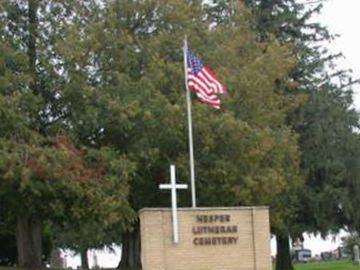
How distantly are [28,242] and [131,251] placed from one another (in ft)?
22.1

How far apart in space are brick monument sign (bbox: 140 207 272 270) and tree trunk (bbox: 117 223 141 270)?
1207 cm

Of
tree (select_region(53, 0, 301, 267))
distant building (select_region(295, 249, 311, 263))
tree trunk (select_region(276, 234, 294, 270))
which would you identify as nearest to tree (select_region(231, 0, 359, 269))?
tree trunk (select_region(276, 234, 294, 270))

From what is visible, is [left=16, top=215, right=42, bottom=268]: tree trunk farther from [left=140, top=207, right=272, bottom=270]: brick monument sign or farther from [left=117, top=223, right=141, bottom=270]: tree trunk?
[left=140, top=207, right=272, bottom=270]: brick monument sign

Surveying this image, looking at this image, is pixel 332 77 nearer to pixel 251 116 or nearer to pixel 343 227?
pixel 343 227

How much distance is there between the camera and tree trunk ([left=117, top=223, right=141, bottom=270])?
38.0m

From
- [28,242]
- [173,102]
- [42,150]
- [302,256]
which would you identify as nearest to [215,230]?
[42,150]

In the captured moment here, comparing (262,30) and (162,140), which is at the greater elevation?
(262,30)

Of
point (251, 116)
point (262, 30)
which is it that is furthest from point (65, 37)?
point (262, 30)

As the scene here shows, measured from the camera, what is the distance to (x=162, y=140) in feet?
106

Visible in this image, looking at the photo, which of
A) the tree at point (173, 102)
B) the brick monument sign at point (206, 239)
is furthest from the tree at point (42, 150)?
the brick monument sign at point (206, 239)

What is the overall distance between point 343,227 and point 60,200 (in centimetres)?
2205

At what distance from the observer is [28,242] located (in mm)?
33312

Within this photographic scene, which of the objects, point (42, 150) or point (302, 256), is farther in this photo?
point (302, 256)

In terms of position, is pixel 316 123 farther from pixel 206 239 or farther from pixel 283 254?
pixel 206 239
